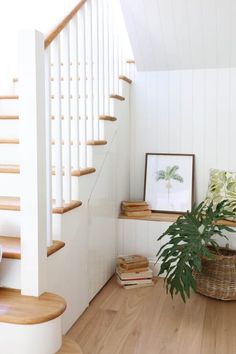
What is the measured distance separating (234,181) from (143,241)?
85cm

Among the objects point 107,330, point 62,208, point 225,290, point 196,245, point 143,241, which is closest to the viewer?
point 62,208

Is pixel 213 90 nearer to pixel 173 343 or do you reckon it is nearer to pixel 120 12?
pixel 120 12

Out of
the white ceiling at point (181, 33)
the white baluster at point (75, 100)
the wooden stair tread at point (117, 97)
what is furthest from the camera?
the wooden stair tread at point (117, 97)

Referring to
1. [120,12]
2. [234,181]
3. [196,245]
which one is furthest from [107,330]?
[120,12]

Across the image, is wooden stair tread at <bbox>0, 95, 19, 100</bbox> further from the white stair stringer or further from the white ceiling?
the white ceiling

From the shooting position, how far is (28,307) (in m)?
1.62

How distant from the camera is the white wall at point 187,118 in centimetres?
320

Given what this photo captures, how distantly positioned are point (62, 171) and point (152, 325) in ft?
3.40

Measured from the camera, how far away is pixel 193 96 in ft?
10.7

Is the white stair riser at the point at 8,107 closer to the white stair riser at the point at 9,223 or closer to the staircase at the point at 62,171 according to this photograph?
the staircase at the point at 62,171

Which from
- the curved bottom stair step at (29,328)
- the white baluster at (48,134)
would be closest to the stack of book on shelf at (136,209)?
the white baluster at (48,134)

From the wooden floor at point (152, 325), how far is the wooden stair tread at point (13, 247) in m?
0.42

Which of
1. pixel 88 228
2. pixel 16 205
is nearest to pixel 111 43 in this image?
pixel 88 228

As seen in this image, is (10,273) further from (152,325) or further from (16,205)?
(152,325)
